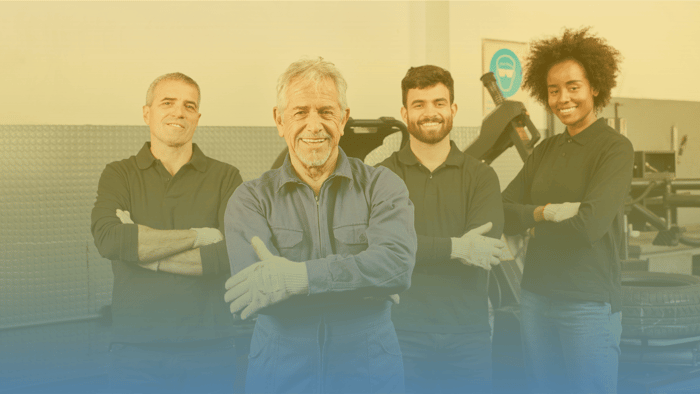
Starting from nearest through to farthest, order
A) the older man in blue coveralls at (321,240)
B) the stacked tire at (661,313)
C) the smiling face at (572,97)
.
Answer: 1. the older man in blue coveralls at (321,240)
2. the smiling face at (572,97)
3. the stacked tire at (661,313)

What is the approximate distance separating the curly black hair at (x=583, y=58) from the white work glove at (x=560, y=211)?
0.50m

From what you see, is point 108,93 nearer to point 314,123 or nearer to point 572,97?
point 314,123

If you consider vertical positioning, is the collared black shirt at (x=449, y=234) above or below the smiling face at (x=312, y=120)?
below

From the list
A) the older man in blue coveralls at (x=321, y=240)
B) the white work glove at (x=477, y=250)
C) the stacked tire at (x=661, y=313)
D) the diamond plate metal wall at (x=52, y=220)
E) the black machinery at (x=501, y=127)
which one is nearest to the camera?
the older man in blue coveralls at (x=321, y=240)

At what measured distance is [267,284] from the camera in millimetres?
1233

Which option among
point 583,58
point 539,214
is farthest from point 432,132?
point 583,58

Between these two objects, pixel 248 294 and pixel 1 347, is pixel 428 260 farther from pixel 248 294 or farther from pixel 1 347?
pixel 1 347

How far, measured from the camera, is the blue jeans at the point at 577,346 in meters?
1.81

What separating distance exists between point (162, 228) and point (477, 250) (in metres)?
1.08

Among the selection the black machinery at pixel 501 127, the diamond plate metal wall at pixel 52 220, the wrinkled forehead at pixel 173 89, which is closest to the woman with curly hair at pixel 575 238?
the black machinery at pixel 501 127

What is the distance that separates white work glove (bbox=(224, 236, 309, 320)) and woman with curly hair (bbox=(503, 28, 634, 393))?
1027 millimetres

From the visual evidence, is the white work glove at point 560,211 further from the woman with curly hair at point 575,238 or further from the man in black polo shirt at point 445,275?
the man in black polo shirt at point 445,275

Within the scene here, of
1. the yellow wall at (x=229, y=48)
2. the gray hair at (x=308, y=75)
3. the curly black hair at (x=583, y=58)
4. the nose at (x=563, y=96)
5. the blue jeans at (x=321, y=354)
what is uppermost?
the yellow wall at (x=229, y=48)

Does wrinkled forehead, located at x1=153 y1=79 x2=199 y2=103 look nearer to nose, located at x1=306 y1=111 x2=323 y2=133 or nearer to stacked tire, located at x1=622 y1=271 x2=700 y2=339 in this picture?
nose, located at x1=306 y1=111 x2=323 y2=133
